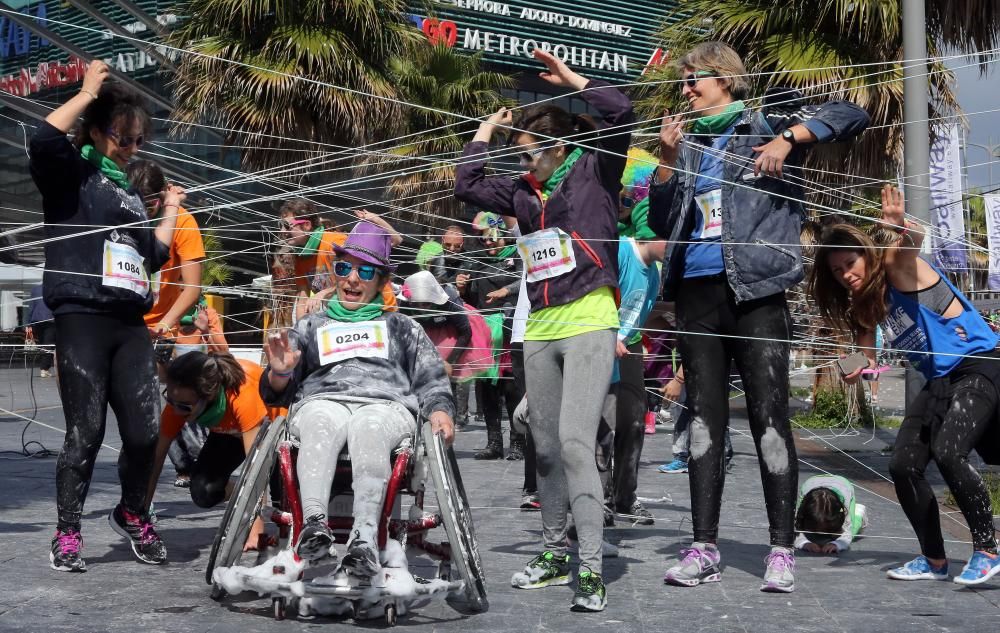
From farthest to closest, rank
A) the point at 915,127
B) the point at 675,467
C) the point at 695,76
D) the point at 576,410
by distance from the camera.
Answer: the point at 675,467 → the point at 915,127 → the point at 695,76 → the point at 576,410

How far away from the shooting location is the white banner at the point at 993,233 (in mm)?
11188

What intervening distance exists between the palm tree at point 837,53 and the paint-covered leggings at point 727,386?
6.85 m

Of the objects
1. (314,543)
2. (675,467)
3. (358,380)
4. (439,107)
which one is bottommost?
(675,467)

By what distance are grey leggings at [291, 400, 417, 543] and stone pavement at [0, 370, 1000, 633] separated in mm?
387

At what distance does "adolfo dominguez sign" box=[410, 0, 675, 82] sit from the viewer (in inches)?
1711

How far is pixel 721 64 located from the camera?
4.68 metres

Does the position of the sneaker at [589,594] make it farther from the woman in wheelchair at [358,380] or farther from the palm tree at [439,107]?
the palm tree at [439,107]

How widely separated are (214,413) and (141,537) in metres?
0.78

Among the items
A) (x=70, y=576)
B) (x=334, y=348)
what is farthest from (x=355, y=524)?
(x=70, y=576)

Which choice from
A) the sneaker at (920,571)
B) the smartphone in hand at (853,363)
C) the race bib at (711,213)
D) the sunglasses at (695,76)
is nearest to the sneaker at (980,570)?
the sneaker at (920,571)

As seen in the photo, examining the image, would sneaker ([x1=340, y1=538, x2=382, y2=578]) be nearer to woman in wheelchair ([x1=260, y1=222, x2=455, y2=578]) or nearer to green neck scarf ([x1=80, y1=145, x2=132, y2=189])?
woman in wheelchair ([x1=260, y1=222, x2=455, y2=578])

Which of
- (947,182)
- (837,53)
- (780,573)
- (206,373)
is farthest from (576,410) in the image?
(837,53)

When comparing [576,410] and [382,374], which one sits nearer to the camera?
[576,410]

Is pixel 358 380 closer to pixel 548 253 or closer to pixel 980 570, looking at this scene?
pixel 548 253
